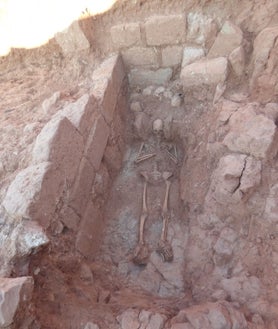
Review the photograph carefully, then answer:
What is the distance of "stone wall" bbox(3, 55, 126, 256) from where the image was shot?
7.73 ft

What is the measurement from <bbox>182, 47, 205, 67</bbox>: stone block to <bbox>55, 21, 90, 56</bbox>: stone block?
95cm

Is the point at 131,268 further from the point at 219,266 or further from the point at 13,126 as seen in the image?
the point at 13,126

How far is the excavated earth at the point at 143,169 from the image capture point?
2262 millimetres

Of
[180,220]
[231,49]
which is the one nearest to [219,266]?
[180,220]

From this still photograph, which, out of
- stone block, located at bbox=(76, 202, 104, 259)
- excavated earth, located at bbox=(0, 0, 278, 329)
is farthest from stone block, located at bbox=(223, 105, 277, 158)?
stone block, located at bbox=(76, 202, 104, 259)

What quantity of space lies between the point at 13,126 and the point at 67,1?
1.39 m

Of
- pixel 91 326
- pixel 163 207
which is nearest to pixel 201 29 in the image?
pixel 163 207

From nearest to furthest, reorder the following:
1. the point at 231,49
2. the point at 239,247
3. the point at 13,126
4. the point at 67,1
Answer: the point at 239,247, the point at 13,126, the point at 231,49, the point at 67,1

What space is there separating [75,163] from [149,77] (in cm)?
144

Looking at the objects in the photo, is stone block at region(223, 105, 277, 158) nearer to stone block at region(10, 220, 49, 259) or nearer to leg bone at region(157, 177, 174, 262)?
leg bone at region(157, 177, 174, 262)

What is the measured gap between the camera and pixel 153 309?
237 cm

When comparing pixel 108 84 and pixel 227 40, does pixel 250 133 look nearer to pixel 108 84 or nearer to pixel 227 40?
pixel 227 40

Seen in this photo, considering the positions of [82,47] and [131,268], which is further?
[82,47]

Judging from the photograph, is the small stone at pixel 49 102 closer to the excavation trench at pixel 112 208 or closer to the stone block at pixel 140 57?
the excavation trench at pixel 112 208
